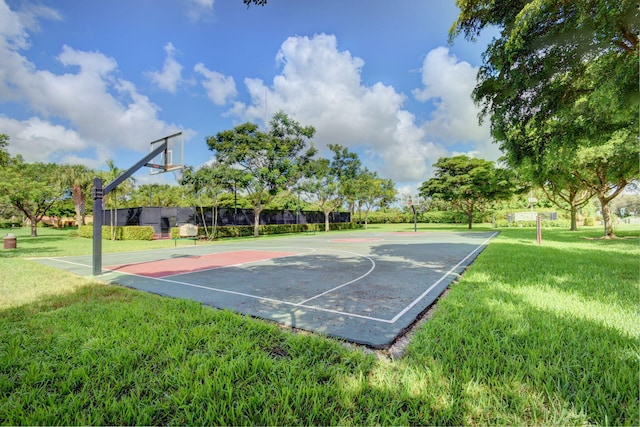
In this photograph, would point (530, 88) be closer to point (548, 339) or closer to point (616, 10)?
point (616, 10)

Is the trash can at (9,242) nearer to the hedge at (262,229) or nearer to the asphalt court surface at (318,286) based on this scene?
the hedge at (262,229)

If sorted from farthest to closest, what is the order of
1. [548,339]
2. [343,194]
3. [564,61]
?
[343,194]
[564,61]
[548,339]

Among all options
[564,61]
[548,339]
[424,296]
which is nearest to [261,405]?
[548,339]

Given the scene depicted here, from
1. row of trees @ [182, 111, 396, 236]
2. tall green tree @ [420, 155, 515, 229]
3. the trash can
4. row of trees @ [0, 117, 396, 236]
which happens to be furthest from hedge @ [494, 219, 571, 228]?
the trash can

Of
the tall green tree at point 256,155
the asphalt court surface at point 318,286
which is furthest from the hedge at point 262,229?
the asphalt court surface at point 318,286

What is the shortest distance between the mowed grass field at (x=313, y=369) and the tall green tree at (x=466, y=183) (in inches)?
877

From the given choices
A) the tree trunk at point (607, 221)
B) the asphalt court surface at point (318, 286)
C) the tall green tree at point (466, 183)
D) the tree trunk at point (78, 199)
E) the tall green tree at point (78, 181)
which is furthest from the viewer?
the tree trunk at point (78, 199)

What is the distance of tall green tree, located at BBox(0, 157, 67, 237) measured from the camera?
41.6 ft

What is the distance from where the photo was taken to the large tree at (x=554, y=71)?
4.17m

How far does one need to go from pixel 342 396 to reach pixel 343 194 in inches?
1015

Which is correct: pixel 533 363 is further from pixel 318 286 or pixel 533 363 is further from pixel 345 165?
pixel 345 165

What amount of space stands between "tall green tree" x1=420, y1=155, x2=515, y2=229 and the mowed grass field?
22.3 meters

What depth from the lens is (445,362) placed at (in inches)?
90.0

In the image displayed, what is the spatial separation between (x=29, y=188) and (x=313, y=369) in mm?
18989
